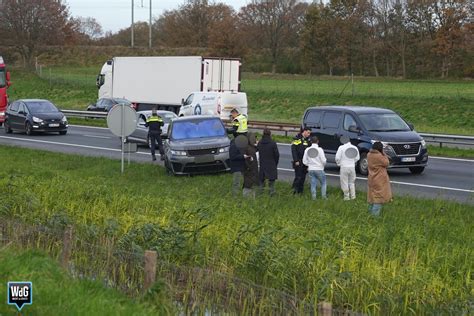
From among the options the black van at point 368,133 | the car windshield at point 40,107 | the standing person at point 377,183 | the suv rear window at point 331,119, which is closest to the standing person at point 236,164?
the standing person at point 377,183

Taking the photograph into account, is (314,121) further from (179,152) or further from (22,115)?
(22,115)

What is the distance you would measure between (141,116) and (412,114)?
22392mm

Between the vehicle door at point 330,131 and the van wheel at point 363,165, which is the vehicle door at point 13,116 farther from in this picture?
the van wheel at point 363,165

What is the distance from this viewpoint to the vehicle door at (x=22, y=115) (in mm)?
37438

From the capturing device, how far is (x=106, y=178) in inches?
822

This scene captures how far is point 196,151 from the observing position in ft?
72.5

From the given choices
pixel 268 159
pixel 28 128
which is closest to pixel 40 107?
pixel 28 128

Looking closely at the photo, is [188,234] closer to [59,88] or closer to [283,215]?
[283,215]

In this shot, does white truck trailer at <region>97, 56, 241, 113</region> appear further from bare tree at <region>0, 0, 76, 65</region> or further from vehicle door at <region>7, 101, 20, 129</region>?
bare tree at <region>0, 0, 76, 65</region>

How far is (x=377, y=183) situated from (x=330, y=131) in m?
8.13

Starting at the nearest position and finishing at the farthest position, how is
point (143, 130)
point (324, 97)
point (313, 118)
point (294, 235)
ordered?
Result: point (294, 235)
point (313, 118)
point (143, 130)
point (324, 97)

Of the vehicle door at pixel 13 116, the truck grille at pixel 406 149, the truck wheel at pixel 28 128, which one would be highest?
the truck grille at pixel 406 149

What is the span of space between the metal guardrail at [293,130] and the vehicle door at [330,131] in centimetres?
801

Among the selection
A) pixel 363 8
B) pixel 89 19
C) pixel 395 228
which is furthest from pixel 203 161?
pixel 89 19
